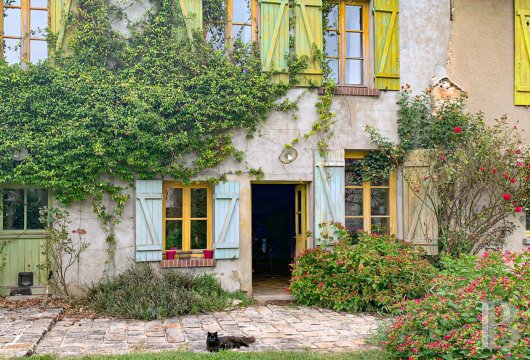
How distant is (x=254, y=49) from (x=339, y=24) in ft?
5.45

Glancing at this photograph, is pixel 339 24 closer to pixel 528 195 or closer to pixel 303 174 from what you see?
pixel 303 174

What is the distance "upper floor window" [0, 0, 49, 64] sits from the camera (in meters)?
8.09

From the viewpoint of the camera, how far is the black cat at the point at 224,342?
18.0 ft

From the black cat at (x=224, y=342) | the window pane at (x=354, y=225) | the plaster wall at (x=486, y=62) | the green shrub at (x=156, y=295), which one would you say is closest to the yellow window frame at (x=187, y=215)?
the green shrub at (x=156, y=295)

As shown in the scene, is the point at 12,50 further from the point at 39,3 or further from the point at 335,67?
the point at 335,67

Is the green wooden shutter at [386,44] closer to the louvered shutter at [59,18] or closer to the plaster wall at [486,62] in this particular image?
the plaster wall at [486,62]

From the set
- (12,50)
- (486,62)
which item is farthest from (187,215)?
(486,62)

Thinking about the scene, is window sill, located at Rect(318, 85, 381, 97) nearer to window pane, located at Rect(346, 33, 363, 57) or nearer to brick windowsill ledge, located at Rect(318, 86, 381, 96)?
brick windowsill ledge, located at Rect(318, 86, 381, 96)

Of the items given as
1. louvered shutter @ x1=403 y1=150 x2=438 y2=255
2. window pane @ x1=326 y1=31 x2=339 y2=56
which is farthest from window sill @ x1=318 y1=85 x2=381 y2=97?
louvered shutter @ x1=403 y1=150 x2=438 y2=255

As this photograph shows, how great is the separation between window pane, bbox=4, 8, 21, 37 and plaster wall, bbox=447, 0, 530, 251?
7.15m

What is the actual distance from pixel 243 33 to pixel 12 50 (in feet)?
11.8

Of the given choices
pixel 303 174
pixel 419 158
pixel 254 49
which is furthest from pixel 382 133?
pixel 254 49

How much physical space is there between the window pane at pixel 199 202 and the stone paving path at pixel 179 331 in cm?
183

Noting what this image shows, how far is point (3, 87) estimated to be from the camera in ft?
25.4
